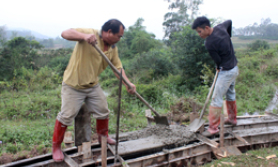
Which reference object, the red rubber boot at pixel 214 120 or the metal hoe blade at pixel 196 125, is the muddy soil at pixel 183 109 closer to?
the metal hoe blade at pixel 196 125

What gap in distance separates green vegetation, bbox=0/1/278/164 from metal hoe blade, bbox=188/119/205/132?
1.38 metres

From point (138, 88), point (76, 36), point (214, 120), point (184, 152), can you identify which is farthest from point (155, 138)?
point (138, 88)

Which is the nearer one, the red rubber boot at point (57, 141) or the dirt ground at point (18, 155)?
the red rubber boot at point (57, 141)

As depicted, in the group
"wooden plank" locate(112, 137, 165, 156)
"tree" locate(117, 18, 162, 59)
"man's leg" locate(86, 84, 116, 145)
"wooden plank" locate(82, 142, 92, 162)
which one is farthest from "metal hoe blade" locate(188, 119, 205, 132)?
"tree" locate(117, 18, 162, 59)

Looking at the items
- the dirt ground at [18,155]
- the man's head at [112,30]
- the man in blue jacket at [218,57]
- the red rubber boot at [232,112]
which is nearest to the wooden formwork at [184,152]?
the red rubber boot at [232,112]

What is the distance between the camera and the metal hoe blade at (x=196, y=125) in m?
3.63

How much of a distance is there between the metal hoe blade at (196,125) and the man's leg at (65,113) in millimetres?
1981

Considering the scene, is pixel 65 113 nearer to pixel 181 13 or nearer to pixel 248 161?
pixel 248 161

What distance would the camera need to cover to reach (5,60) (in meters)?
10.4

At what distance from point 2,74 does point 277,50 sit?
14626 mm

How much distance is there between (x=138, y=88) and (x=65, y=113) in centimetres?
458

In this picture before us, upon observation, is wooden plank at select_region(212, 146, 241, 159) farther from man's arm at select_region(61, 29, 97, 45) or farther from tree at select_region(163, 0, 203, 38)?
tree at select_region(163, 0, 203, 38)

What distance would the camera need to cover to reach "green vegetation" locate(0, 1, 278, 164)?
457 centimetres

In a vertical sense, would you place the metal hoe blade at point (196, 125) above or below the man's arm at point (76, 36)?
below
